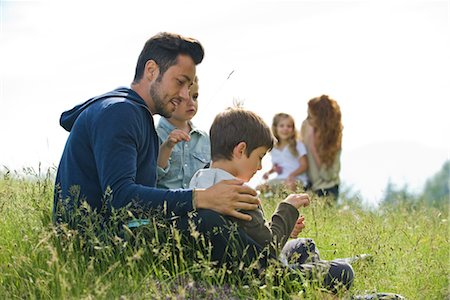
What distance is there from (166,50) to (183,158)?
1.21 m

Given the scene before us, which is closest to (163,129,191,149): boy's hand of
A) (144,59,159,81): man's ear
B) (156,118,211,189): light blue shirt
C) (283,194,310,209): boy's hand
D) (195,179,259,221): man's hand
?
(144,59,159,81): man's ear

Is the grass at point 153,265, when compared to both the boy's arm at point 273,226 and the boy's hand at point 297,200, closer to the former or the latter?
the boy's arm at point 273,226

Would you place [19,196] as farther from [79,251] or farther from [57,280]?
[57,280]

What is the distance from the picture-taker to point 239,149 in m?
5.04

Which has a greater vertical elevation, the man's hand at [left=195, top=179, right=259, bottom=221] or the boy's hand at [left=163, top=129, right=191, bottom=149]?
the boy's hand at [left=163, top=129, right=191, bottom=149]

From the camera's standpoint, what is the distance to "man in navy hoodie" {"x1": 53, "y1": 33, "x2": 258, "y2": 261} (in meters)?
4.88

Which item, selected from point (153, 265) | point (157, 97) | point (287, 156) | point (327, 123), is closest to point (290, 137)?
point (287, 156)

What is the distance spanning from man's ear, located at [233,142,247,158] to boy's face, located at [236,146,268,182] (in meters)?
0.02

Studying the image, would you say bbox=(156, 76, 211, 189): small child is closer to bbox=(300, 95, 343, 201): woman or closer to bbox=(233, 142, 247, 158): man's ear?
bbox=(233, 142, 247, 158): man's ear

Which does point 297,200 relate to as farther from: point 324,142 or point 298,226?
point 324,142

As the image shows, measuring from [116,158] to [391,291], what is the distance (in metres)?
2.21

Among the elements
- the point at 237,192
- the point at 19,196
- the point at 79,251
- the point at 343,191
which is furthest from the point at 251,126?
the point at 343,191

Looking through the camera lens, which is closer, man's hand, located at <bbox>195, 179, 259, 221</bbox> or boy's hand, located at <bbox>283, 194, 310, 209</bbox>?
man's hand, located at <bbox>195, 179, 259, 221</bbox>

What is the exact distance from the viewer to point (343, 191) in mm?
11359
